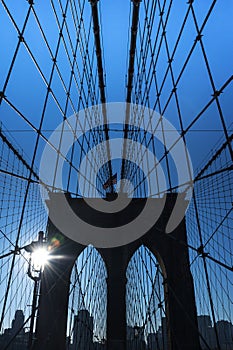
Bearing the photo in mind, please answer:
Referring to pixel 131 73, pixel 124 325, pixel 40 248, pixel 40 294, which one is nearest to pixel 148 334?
pixel 124 325

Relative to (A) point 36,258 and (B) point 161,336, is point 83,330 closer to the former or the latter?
(B) point 161,336

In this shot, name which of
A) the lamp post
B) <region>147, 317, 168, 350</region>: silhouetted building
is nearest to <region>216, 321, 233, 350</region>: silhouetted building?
<region>147, 317, 168, 350</region>: silhouetted building

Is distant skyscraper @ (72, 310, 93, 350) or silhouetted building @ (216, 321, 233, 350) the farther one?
distant skyscraper @ (72, 310, 93, 350)

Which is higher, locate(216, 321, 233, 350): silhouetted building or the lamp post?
the lamp post

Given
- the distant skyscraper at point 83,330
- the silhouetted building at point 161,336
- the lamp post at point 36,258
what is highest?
the lamp post at point 36,258

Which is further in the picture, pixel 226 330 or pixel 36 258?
pixel 226 330

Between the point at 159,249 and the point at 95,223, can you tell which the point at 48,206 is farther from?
the point at 159,249

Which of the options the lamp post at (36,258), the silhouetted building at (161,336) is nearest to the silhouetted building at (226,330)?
the silhouetted building at (161,336)

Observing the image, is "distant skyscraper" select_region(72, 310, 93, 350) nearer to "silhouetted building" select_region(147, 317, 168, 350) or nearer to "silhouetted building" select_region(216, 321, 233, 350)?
"silhouetted building" select_region(147, 317, 168, 350)

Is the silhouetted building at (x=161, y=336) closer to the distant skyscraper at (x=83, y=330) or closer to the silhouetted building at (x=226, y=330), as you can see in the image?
the silhouetted building at (x=226, y=330)

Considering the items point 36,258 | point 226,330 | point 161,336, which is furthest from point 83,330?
point 36,258

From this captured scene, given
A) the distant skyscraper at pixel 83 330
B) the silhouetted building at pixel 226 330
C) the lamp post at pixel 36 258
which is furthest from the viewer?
the distant skyscraper at pixel 83 330

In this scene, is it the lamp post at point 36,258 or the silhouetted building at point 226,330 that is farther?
the silhouetted building at point 226,330

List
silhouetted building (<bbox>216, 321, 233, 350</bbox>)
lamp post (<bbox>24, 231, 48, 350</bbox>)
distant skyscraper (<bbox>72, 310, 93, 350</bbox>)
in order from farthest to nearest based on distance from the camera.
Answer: distant skyscraper (<bbox>72, 310, 93, 350</bbox>) → silhouetted building (<bbox>216, 321, 233, 350</bbox>) → lamp post (<bbox>24, 231, 48, 350</bbox>)
